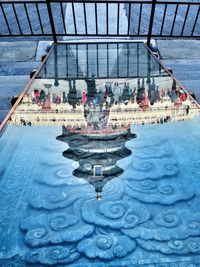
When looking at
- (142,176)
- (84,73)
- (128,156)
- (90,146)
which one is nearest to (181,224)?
(142,176)

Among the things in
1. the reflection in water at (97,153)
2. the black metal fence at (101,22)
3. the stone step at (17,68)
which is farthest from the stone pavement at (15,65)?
the reflection in water at (97,153)

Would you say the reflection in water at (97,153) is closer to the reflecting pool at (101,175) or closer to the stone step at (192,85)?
the reflecting pool at (101,175)

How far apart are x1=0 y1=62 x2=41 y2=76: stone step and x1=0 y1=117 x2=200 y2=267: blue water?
268cm

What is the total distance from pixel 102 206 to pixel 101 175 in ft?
0.63

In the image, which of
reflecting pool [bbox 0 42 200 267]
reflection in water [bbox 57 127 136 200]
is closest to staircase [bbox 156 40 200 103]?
reflecting pool [bbox 0 42 200 267]

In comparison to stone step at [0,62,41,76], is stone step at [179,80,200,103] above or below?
below

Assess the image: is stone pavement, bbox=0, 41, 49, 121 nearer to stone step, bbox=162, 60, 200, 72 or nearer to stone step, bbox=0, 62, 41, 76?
stone step, bbox=0, 62, 41, 76

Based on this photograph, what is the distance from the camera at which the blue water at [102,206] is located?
1104 mm

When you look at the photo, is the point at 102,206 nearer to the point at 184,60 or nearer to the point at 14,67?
the point at 14,67

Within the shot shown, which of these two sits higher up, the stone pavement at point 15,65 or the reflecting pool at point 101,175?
the stone pavement at point 15,65

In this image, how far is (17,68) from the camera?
14.5ft

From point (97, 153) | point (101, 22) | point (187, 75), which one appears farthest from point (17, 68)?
point (97, 153)

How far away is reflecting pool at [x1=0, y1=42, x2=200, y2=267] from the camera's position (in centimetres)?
113

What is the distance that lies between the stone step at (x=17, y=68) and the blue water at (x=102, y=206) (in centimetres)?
268
